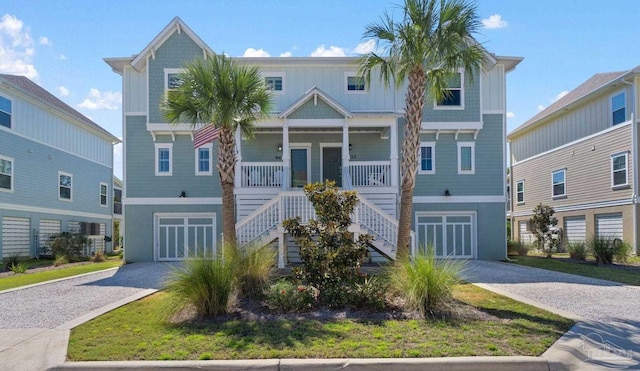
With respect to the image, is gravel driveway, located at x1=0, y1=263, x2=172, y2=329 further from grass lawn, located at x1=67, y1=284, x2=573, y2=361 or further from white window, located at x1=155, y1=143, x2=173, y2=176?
white window, located at x1=155, y1=143, x2=173, y2=176

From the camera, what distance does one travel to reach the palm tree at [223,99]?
1107cm

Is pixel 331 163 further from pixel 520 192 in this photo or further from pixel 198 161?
pixel 520 192

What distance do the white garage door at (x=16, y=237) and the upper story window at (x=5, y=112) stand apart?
14.7 ft

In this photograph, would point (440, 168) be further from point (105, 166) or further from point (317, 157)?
point (105, 166)

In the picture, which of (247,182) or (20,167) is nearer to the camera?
(247,182)

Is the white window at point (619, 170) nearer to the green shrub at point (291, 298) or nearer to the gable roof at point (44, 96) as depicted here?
the green shrub at point (291, 298)

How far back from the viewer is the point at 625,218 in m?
21.0

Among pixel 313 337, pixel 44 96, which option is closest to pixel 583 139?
pixel 313 337

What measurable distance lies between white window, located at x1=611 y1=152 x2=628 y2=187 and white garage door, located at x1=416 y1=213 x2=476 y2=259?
7693 mm

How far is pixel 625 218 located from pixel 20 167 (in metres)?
28.8

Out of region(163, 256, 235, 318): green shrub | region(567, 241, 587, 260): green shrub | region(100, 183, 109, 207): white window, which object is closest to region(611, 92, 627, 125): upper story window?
region(567, 241, 587, 260): green shrub

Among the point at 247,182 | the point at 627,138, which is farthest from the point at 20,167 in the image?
the point at 627,138

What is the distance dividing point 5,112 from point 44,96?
464 cm

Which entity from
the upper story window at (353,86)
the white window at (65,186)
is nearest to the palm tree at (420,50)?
the upper story window at (353,86)
